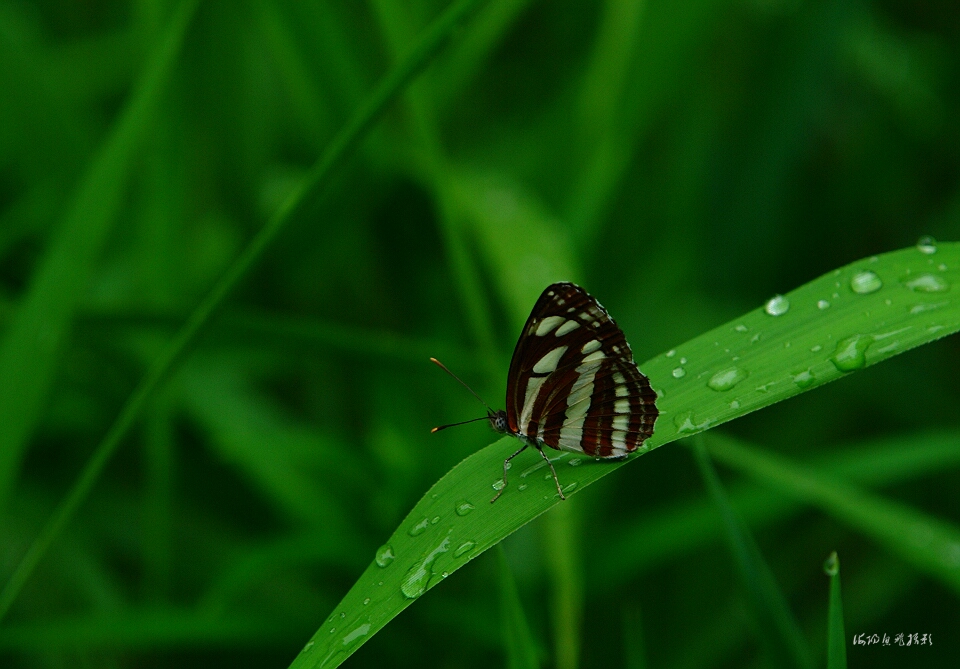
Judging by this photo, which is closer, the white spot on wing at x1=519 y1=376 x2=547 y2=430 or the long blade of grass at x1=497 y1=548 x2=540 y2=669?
the long blade of grass at x1=497 y1=548 x2=540 y2=669

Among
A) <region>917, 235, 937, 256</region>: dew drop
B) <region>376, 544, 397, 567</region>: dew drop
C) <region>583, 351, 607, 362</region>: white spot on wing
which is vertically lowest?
<region>376, 544, 397, 567</region>: dew drop

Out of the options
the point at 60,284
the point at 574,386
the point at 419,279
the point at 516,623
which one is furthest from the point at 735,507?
the point at 60,284

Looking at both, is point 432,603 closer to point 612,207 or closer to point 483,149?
point 612,207

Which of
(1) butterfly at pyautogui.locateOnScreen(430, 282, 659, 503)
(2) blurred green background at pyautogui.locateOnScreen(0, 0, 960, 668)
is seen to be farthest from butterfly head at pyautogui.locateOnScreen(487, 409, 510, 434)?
(2) blurred green background at pyautogui.locateOnScreen(0, 0, 960, 668)

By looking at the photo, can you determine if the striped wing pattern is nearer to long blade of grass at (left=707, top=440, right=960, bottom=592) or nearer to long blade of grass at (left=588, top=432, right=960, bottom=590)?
long blade of grass at (left=707, top=440, right=960, bottom=592)

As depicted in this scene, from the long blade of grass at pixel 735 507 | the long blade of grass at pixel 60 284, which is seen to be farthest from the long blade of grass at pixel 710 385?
the long blade of grass at pixel 60 284

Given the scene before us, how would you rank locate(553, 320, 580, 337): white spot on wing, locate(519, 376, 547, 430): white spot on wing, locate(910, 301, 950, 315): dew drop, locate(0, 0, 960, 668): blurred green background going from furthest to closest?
locate(0, 0, 960, 668): blurred green background
locate(519, 376, 547, 430): white spot on wing
locate(553, 320, 580, 337): white spot on wing
locate(910, 301, 950, 315): dew drop

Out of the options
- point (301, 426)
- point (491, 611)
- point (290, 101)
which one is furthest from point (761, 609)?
point (290, 101)
